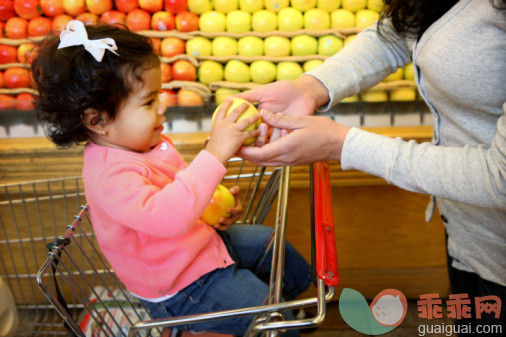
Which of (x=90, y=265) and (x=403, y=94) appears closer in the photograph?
(x=90, y=265)

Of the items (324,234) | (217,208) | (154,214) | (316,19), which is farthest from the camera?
(316,19)

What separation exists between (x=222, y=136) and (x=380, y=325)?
569 millimetres

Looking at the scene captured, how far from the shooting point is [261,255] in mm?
1407

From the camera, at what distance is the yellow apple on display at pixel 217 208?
4.26ft

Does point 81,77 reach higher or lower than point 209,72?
higher

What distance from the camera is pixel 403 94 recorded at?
6.66ft

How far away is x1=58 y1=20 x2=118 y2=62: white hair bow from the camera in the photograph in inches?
39.2

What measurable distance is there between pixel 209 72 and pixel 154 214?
1.44 meters

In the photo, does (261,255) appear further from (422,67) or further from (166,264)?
(422,67)

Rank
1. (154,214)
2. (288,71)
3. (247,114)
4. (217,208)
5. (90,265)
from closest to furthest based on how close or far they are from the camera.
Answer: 1. (154,214)
2. (247,114)
3. (217,208)
4. (90,265)
5. (288,71)

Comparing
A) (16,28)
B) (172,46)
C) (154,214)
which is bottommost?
(154,214)

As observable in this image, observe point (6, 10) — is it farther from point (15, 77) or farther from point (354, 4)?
point (354, 4)
